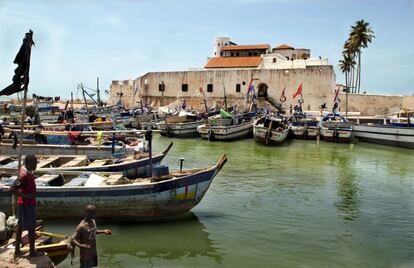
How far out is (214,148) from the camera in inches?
1011

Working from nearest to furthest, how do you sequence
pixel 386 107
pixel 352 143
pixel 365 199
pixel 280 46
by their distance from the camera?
pixel 365 199
pixel 352 143
pixel 386 107
pixel 280 46

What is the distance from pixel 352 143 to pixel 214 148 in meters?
10.5

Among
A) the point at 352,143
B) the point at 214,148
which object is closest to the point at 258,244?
the point at 214,148

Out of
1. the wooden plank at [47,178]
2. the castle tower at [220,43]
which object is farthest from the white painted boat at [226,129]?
the castle tower at [220,43]

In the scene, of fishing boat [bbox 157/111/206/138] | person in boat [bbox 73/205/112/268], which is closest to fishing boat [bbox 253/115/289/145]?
fishing boat [bbox 157/111/206/138]

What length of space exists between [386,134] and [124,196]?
2341cm

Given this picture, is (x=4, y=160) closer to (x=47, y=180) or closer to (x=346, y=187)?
(x=47, y=180)

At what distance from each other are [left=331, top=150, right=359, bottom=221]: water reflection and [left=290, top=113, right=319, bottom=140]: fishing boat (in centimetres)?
683

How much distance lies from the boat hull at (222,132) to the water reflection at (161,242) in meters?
18.9

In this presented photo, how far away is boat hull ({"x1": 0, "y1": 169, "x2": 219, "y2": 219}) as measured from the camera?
9539 millimetres

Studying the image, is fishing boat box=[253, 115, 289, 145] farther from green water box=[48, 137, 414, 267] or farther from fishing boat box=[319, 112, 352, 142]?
green water box=[48, 137, 414, 267]

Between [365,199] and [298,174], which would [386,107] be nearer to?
[298,174]

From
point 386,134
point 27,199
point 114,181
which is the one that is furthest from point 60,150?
point 386,134

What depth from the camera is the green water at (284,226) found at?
27.1 ft
